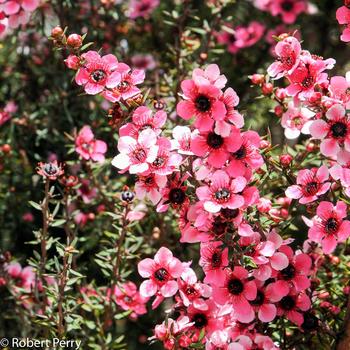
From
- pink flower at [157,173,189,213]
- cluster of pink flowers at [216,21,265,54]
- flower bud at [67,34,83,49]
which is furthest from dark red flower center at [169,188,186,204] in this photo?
cluster of pink flowers at [216,21,265,54]

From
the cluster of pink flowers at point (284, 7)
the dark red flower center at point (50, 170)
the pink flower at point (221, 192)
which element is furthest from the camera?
the cluster of pink flowers at point (284, 7)

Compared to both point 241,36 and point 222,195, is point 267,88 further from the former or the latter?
point 241,36

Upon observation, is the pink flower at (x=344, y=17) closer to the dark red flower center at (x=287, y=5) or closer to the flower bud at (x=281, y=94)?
the flower bud at (x=281, y=94)

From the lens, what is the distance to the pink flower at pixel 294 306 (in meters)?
1.29

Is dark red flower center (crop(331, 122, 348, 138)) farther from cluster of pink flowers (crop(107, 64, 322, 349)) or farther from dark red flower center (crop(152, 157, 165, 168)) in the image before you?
dark red flower center (crop(152, 157, 165, 168))

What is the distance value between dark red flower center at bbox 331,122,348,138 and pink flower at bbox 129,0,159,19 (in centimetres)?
130

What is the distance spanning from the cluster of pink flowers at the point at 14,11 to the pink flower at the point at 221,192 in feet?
2.44

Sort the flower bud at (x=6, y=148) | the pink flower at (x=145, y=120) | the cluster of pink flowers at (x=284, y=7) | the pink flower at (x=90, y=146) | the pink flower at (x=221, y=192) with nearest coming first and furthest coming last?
the pink flower at (x=221, y=192), the pink flower at (x=145, y=120), the pink flower at (x=90, y=146), the flower bud at (x=6, y=148), the cluster of pink flowers at (x=284, y=7)

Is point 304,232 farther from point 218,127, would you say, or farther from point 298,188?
point 218,127

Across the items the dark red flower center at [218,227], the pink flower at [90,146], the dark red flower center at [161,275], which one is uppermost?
the dark red flower center at [218,227]

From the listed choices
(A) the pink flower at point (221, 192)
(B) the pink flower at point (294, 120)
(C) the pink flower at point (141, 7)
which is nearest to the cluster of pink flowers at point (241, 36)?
(C) the pink flower at point (141, 7)

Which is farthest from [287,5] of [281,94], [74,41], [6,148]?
[74,41]

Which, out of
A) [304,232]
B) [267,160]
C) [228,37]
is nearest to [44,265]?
[267,160]

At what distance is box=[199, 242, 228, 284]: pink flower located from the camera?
121 centimetres
